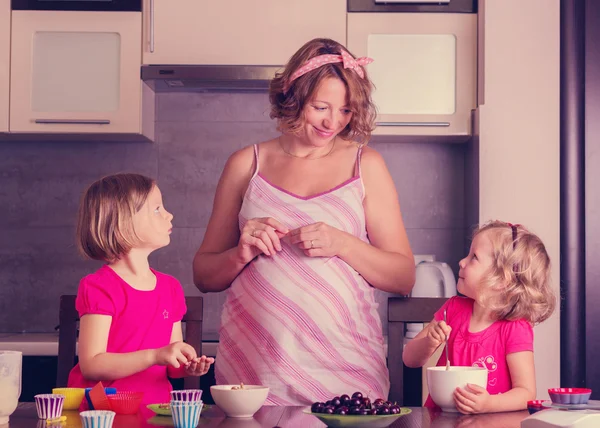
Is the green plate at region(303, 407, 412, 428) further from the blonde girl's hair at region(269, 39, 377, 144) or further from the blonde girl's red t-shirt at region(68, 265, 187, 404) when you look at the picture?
the blonde girl's hair at region(269, 39, 377, 144)

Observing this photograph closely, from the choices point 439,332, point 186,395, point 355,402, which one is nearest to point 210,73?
point 439,332

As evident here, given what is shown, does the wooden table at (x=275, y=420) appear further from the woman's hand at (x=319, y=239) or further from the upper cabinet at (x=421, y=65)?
the upper cabinet at (x=421, y=65)

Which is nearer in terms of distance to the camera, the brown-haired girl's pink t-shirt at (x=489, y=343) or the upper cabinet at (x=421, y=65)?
the brown-haired girl's pink t-shirt at (x=489, y=343)

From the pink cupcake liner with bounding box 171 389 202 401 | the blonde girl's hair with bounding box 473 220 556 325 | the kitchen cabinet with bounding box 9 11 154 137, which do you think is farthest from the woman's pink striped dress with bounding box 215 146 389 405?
the kitchen cabinet with bounding box 9 11 154 137

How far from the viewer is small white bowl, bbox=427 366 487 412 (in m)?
1.32

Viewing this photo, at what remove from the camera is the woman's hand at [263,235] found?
63.9 inches

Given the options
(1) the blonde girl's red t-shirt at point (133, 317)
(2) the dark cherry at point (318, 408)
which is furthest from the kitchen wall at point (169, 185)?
(2) the dark cherry at point (318, 408)

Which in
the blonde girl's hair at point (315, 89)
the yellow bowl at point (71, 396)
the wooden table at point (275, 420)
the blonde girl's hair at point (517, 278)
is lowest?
the wooden table at point (275, 420)

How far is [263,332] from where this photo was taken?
1.67m

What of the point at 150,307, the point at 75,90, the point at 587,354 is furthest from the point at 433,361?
the point at 75,90

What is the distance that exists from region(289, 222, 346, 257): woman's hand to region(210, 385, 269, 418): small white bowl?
16.7 inches

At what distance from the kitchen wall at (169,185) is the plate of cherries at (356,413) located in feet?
6.65

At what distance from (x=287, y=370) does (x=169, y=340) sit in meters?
0.27

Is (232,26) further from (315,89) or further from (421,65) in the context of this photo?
(315,89)
